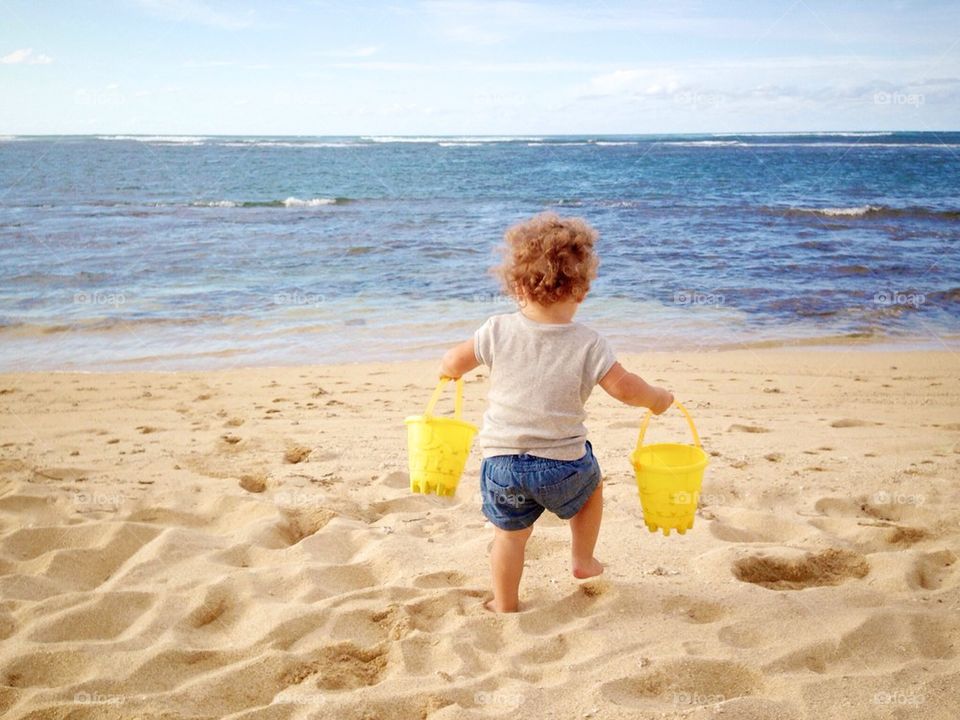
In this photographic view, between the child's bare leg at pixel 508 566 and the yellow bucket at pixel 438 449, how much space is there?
0.32 meters

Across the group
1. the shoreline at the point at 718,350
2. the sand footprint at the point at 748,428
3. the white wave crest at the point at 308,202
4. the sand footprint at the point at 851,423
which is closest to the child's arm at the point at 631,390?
the sand footprint at the point at 748,428

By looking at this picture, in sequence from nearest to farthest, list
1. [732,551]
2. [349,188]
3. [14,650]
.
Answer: [14,650], [732,551], [349,188]

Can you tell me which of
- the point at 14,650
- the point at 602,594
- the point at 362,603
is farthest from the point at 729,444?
the point at 14,650

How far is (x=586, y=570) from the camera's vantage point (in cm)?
284

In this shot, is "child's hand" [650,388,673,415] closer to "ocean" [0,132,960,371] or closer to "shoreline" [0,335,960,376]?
"shoreline" [0,335,960,376]

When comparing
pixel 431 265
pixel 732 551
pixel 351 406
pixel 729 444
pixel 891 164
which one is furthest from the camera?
pixel 891 164

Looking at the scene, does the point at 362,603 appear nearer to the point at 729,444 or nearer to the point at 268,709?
the point at 268,709

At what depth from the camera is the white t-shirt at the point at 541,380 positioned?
2.55 meters

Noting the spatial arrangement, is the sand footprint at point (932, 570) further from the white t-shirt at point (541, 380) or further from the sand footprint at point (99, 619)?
the sand footprint at point (99, 619)

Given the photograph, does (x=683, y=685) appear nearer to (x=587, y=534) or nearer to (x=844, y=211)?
(x=587, y=534)

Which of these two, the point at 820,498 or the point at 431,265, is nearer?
the point at 820,498

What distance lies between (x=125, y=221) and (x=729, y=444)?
14798 millimetres

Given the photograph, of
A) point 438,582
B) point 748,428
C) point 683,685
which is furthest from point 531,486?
point 748,428

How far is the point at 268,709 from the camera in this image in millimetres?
2096
